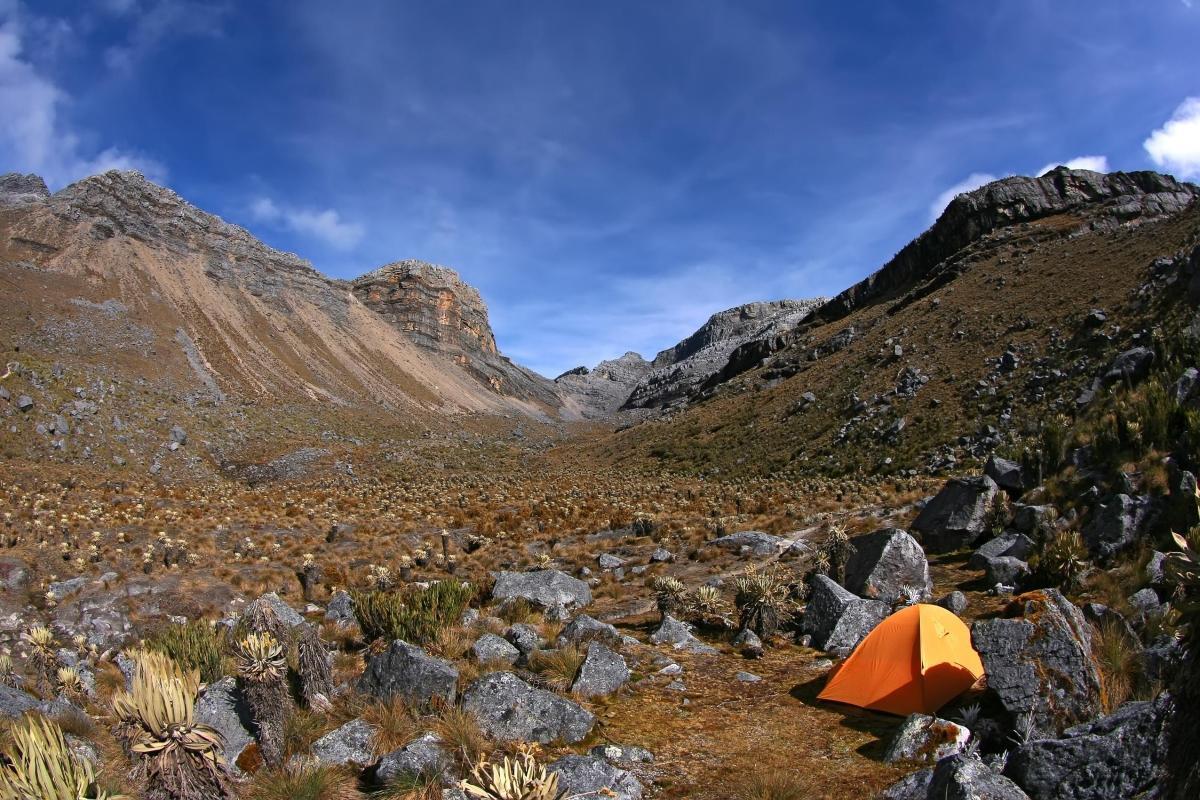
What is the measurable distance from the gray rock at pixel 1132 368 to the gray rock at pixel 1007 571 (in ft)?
23.8

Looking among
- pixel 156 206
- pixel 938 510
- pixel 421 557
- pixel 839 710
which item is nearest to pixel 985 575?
pixel 938 510

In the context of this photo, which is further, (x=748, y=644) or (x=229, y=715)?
(x=748, y=644)

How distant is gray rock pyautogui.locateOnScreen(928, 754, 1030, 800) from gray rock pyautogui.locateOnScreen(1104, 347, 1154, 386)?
1486 centimetres

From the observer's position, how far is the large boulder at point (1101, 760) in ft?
14.6

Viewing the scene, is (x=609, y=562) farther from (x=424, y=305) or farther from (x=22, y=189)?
(x=424, y=305)

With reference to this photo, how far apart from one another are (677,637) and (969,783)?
6.70 metres

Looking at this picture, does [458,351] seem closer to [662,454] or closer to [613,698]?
[662,454]

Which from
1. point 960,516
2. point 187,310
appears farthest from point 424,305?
point 960,516

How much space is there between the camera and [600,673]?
27.8 feet

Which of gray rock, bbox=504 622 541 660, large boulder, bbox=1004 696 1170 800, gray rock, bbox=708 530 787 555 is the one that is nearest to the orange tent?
large boulder, bbox=1004 696 1170 800

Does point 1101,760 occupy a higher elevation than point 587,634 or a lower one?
lower

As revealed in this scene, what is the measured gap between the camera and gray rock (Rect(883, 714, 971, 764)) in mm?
5957

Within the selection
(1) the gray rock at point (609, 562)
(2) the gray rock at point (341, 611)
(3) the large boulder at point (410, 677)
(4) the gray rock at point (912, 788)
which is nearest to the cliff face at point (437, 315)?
(1) the gray rock at point (609, 562)

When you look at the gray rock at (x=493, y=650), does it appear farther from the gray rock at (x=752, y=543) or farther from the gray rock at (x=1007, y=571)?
the gray rock at (x=752, y=543)
